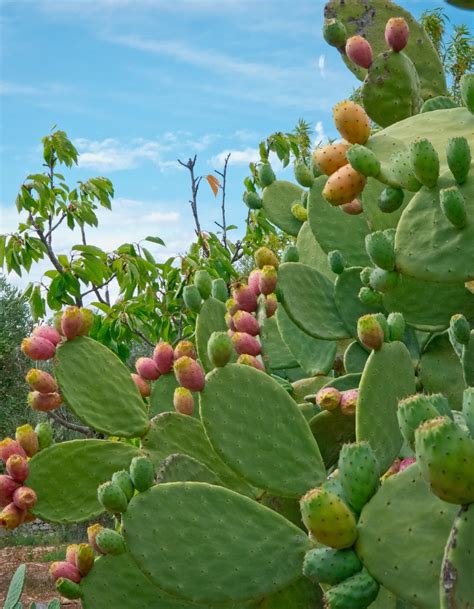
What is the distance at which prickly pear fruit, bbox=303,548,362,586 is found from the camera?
0.92 meters

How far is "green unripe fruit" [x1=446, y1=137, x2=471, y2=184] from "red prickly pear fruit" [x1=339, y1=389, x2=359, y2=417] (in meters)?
0.43

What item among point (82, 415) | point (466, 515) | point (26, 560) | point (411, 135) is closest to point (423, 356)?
point (411, 135)

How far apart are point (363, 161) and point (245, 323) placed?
1.63 ft

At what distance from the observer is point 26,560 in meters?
12.6

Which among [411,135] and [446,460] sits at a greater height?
[411,135]

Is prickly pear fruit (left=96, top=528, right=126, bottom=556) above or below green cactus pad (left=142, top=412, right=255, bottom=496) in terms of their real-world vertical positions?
below

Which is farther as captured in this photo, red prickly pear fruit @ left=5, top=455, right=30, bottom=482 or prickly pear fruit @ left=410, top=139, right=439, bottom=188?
red prickly pear fruit @ left=5, top=455, right=30, bottom=482

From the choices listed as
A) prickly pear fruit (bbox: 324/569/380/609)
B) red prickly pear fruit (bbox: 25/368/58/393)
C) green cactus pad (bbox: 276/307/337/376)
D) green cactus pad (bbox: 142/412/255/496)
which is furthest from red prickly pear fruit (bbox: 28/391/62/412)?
prickly pear fruit (bbox: 324/569/380/609)

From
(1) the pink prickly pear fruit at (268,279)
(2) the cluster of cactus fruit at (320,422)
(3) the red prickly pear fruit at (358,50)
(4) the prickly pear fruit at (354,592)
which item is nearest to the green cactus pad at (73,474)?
(2) the cluster of cactus fruit at (320,422)

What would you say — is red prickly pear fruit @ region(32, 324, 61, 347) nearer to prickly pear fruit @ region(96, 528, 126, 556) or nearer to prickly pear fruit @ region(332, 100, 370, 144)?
prickly pear fruit @ region(96, 528, 126, 556)

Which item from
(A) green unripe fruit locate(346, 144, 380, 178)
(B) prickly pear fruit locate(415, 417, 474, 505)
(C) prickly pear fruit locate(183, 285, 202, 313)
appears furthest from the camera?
(C) prickly pear fruit locate(183, 285, 202, 313)

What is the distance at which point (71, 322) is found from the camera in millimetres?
1656

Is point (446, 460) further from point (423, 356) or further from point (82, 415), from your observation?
point (82, 415)

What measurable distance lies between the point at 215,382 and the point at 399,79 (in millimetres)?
849
